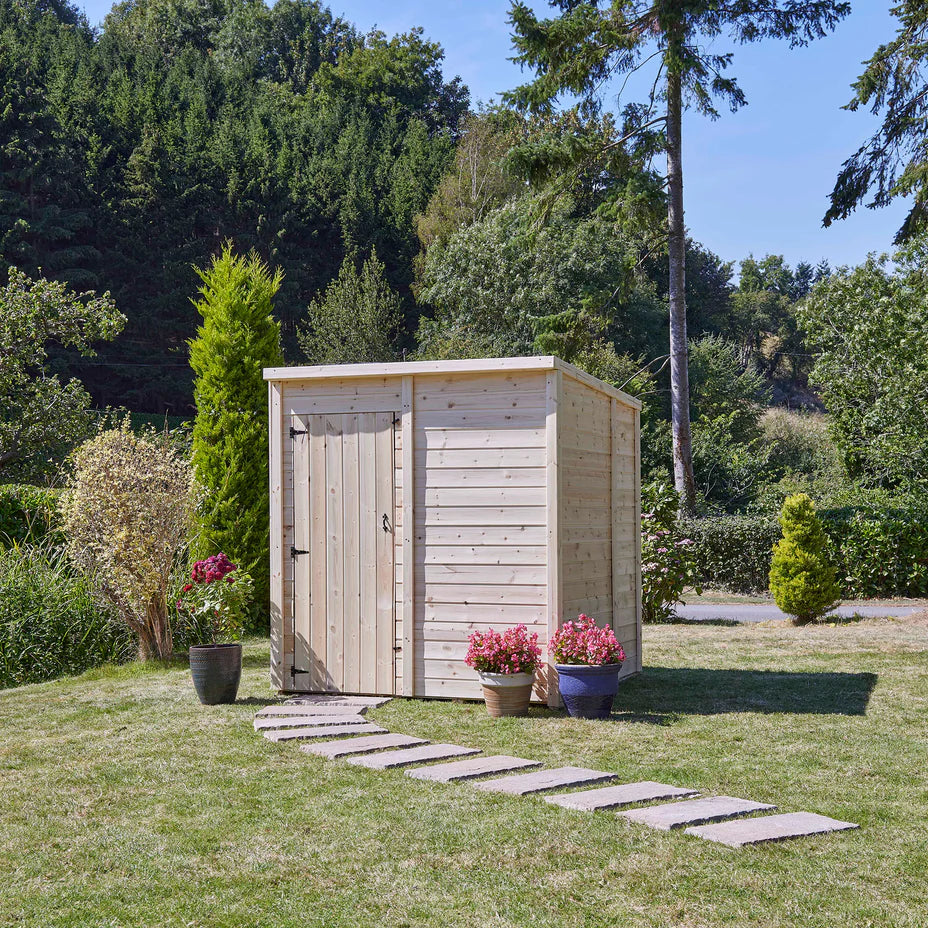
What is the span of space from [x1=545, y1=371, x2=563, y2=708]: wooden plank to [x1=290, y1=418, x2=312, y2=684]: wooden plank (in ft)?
6.07

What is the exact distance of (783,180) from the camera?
22.3m

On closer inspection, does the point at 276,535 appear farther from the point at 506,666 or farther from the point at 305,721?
the point at 506,666

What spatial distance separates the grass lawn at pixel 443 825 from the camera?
132 inches

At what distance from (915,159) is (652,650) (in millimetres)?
9529

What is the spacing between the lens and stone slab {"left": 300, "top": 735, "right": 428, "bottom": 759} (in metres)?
5.61

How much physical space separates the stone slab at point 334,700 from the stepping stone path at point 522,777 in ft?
0.14

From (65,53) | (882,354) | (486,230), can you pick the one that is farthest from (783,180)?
(65,53)

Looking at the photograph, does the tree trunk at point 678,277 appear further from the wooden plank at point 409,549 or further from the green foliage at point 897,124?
the wooden plank at point 409,549

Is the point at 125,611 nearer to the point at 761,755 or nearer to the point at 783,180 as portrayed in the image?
the point at 761,755

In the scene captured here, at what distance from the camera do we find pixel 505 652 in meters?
6.69

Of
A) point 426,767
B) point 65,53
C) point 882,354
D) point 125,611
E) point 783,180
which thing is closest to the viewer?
point 426,767

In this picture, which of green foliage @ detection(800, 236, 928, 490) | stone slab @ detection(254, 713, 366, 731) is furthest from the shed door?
green foliage @ detection(800, 236, 928, 490)

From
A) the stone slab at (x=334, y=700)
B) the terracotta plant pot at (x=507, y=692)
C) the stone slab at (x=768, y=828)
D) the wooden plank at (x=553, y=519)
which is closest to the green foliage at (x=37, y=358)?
the stone slab at (x=334, y=700)

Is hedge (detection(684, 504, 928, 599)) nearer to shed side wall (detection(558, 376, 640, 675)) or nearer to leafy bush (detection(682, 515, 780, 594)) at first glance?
leafy bush (detection(682, 515, 780, 594))
